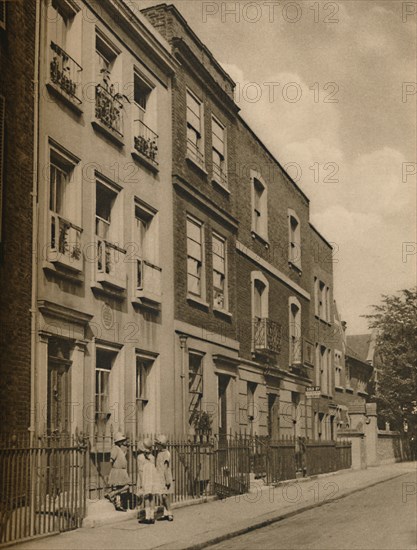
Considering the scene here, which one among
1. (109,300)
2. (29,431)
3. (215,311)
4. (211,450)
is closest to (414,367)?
(215,311)

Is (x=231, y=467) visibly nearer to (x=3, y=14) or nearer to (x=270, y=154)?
(x=3, y=14)

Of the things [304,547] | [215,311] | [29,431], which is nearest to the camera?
[304,547]

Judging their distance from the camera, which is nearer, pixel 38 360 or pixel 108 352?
pixel 38 360

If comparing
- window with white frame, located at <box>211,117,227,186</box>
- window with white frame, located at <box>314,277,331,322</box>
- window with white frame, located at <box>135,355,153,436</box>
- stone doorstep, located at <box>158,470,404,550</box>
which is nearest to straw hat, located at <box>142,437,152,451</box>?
stone doorstep, located at <box>158,470,404,550</box>

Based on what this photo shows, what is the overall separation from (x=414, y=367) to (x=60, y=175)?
3494cm

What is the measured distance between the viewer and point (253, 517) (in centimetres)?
1459

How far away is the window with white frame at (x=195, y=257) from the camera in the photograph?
2030cm

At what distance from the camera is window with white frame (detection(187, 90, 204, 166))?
20.8 meters

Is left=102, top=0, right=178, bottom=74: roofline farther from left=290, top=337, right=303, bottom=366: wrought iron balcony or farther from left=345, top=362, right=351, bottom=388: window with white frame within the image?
left=345, top=362, right=351, bottom=388: window with white frame

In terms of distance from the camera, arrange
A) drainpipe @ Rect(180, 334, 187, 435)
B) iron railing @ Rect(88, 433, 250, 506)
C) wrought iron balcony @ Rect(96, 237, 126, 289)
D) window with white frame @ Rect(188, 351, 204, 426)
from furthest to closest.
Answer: window with white frame @ Rect(188, 351, 204, 426) → drainpipe @ Rect(180, 334, 187, 435) → wrought iron balcony @ Rect(96, 237, 126, 289) → iron railing @ Rect(88, 433, 250, 506)

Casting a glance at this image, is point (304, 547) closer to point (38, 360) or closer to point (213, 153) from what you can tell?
point (38, 360)

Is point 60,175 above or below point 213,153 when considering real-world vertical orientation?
below

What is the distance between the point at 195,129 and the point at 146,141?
3.26 m

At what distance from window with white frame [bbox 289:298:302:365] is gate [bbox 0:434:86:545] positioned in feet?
54.6
